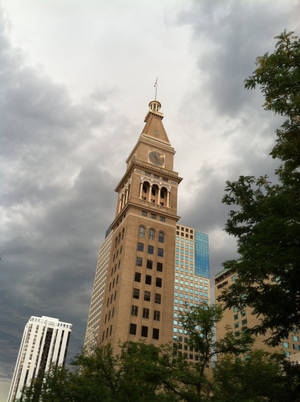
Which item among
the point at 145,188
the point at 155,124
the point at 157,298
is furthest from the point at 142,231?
the point at 155,124

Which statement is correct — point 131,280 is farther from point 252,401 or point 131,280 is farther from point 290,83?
point 290,83

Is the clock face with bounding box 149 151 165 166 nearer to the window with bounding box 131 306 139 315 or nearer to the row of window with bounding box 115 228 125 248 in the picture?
the row of window with bounding box 115 228 125 248

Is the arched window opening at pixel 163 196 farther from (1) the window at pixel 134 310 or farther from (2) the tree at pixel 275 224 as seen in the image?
(2) the tree at pixel 275 224

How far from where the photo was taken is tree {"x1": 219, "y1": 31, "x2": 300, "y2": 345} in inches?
646

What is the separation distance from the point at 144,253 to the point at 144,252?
0.78ft

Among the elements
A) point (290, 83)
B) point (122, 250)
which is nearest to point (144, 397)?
point (290, 83)

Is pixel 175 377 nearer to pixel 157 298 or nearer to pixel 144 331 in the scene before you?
pixel 144 331

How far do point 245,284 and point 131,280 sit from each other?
57691 millimetres

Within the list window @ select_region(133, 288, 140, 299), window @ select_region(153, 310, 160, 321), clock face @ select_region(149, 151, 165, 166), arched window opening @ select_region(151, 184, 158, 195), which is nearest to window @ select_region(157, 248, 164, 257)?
window @ select_region(133, 288, 140, 299)

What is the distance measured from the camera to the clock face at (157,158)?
96.6 metres

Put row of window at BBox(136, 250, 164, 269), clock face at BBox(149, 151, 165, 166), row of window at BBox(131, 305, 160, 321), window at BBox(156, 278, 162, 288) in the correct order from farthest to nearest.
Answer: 1. clock face at BBox(149, 151, 165, 166)
2. row of window at BBox(136, 250, 164, 269)
3. window at BBox(156, 278, 162, 288)
4. row of window at BBox(131, 305, 160, 321)

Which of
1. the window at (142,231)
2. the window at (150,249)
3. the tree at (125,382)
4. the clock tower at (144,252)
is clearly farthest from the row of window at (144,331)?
the tree at (125,382)

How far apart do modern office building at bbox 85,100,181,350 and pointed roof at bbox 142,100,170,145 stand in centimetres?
35

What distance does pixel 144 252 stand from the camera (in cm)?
8044
